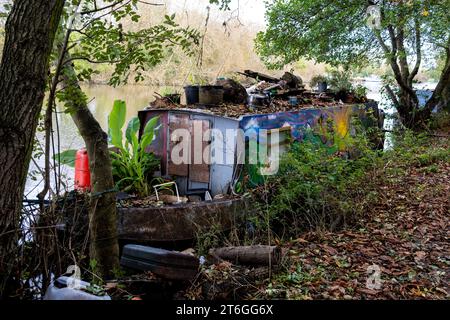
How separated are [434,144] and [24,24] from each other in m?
9.06

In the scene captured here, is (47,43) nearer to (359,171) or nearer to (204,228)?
(204,228)

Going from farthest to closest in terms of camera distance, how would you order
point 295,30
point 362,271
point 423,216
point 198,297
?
point 295,30 < point 423,216 < point 362,271 < point 198,297

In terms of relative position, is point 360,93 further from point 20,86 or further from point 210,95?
point 20,86

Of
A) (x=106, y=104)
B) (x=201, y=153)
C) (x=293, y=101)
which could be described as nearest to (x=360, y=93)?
(x=293, y=101)

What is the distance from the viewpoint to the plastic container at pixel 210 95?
6867mm

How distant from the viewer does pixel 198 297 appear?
111 inches

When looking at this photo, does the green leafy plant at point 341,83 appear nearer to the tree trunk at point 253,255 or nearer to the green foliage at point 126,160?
Answer: the green foliage at point 126,160

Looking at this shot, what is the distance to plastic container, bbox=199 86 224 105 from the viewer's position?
6.87 m

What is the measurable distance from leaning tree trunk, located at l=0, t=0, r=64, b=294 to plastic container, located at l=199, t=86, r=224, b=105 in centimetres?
458

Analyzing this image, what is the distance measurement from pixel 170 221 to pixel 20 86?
3.38 m

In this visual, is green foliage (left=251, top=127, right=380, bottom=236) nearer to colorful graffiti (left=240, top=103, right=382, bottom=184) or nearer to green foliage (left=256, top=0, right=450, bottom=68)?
colorful graffiti (left=240, top=103, right=382, bottom=184)
